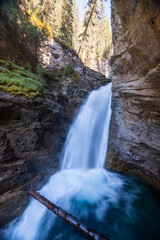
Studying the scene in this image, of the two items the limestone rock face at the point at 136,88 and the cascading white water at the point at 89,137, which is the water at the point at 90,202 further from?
the limestone rock face at the point at 136,88

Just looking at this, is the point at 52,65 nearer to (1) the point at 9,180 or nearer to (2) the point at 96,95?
(2) the point at 96,95

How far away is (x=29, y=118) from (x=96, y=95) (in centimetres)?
780

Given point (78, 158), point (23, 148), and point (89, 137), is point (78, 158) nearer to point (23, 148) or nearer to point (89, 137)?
point (89, 137)

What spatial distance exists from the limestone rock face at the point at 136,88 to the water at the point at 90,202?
1.21 metres

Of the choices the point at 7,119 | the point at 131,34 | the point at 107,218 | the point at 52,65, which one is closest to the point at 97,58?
the point at 52,65

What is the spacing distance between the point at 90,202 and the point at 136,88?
5.82 meters

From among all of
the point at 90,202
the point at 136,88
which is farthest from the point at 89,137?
the point at 136,88

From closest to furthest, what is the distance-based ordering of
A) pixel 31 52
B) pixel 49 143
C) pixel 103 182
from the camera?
1. pixel 49 143
2. pixel 103 182
3. pixel 31 52

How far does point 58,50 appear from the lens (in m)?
10.8

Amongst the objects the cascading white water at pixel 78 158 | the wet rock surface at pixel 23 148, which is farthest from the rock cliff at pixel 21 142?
the cascading white water at pixel 78 158

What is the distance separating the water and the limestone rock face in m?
1.21

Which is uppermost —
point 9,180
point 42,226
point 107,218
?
point 9,180

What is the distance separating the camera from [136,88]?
4.97m

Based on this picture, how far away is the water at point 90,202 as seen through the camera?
3.44 metres
